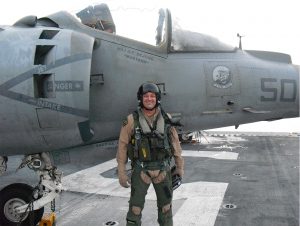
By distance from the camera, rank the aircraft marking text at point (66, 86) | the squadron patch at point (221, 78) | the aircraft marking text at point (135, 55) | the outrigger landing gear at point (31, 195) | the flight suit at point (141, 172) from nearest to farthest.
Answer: the aircraft marking text at point (66, 86) < the flight suit at point (141, 172) < the aircraft marking text at point (135, 55) < the squadron patch at point (221, 78) < the outrigger landing gear at point (31, 195)

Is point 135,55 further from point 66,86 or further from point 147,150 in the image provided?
point 147,150

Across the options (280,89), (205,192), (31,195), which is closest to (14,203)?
(31,195)

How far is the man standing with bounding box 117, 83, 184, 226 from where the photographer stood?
14.6ft

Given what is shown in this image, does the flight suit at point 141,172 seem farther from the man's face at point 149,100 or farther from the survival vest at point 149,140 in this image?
the man's face at point 149,100

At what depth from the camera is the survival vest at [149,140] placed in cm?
445

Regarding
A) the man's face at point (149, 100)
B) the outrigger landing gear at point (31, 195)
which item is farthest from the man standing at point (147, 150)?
the outrigger landing gear at point (31, 195)

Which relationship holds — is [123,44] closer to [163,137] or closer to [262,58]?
[163,137]

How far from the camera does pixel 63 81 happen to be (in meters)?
4.41

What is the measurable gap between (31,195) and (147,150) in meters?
2.34

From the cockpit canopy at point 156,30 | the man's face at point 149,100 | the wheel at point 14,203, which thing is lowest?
the wheel at point 14,203

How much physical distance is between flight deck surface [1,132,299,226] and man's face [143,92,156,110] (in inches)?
43.8

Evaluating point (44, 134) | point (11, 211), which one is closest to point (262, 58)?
point (44, 134)

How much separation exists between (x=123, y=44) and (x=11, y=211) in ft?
11.0

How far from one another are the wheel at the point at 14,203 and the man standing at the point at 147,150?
6.56 feet
